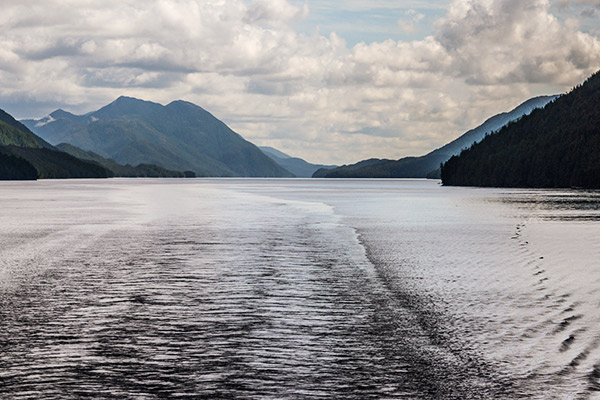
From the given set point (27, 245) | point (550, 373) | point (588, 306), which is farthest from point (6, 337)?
point (27, 245)

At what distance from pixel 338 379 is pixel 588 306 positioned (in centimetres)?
1054

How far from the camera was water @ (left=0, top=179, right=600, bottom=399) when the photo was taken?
11.8 m

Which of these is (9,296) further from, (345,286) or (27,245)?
(27,245)

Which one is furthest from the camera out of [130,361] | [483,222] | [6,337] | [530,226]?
[483,222]

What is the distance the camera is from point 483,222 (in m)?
59.4

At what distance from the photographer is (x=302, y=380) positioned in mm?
11898

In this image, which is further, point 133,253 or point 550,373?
point 133,253

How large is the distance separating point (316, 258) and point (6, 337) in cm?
1845

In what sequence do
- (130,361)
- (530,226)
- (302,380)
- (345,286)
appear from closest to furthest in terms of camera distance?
(302,380)
(130,361)
(345,286)
(530,226)

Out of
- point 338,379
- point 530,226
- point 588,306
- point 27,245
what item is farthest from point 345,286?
point 530,226

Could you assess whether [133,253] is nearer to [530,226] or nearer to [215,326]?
[215,326]

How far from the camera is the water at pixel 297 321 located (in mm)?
11773

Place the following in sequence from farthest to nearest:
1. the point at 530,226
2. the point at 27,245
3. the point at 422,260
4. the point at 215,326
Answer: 1. the point at 530,226
2. the point at 27,245
3. the point at 422,260
4. the point at 215,326

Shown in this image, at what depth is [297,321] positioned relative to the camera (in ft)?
56.7
